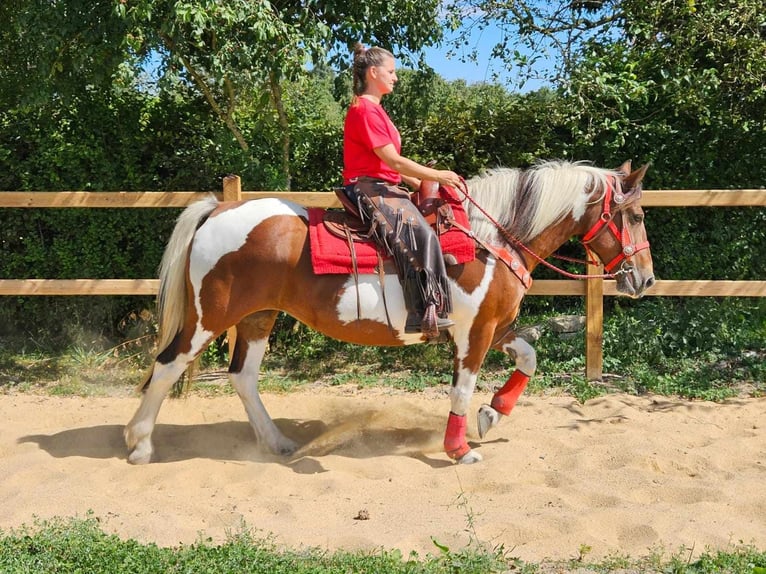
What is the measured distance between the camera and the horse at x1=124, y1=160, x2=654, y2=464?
4.94m

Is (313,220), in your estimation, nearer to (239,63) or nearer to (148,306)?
(239,63)

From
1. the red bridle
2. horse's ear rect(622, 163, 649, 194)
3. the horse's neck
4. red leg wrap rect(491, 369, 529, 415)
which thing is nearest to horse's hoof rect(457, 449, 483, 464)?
red leg wrap rect(491, 369, 529, 415)

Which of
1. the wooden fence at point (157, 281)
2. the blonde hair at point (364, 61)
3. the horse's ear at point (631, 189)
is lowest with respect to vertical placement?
the wooden fence at point (157, 281)

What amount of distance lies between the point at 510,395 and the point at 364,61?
2.43 metres

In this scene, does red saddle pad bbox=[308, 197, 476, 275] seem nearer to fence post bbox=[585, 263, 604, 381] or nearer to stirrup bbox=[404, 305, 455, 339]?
stirrup bbox=[404, 305, 455, 339]

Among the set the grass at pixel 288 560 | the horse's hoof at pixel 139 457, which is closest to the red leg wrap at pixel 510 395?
the grass at pixel 288 560

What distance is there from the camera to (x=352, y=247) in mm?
4859

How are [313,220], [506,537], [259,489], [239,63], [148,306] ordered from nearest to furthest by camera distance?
1. [506,537]
2. [259,489]
3. [313,220]
4. [239,63]
5. [148,306]

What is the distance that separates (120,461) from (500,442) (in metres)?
2.58

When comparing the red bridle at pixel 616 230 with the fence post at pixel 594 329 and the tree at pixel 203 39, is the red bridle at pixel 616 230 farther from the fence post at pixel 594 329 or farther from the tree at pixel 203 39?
the tree at pixel 203 39

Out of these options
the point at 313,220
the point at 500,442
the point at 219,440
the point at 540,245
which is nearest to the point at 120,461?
the point at 219,440

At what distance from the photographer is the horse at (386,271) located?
494 cm

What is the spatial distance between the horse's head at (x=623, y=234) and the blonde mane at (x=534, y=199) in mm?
97

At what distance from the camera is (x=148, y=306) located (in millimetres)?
8156
